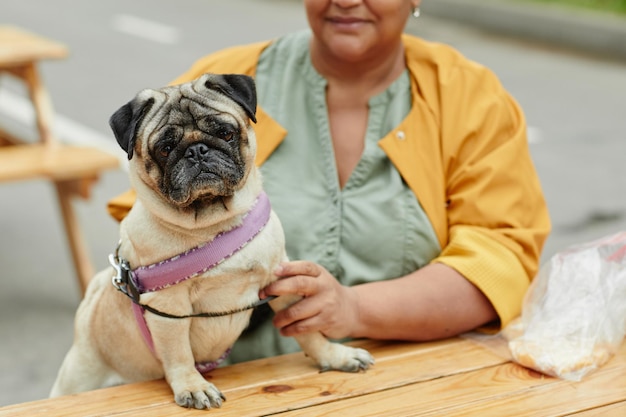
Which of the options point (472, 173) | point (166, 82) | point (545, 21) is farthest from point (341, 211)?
point (545, 21)

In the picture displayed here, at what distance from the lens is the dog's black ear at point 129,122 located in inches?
71.0

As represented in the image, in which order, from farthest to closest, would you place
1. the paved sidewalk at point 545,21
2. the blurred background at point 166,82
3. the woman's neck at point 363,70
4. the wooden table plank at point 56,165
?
the paved sidewalk at point 545,21, the blurred background at point 166,82, the wooden table plank at point 56,165, the woman's neck at point 363,70

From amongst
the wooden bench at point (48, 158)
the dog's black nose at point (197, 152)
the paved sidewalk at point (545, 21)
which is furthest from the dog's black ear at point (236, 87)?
the paved sidewalk at point (545, 21)

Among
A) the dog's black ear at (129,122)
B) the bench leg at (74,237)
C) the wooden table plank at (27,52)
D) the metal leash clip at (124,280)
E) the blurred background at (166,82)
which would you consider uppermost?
the dog's black ear at (129,122)

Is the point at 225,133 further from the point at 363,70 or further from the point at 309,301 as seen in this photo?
the point at 363,70

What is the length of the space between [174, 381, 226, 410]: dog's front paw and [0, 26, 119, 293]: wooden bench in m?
2.29

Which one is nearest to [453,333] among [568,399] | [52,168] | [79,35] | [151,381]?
[568,399]

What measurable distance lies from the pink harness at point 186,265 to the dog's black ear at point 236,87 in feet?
0.68

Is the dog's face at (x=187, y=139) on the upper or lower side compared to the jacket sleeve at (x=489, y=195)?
upper

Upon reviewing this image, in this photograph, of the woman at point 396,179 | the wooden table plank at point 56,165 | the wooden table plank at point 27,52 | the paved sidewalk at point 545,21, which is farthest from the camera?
the paved sidewalk at point 545,21

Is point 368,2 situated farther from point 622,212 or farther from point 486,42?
point 486,42

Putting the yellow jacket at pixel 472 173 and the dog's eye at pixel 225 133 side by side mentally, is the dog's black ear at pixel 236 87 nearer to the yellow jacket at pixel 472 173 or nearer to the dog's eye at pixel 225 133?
the dog's eye at pixel 225 133

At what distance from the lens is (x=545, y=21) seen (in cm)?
894

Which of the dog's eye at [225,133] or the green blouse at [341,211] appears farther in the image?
the green blouse at [341,211]
